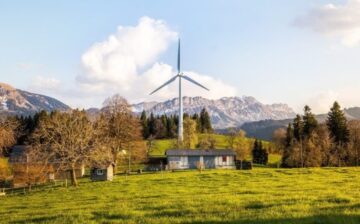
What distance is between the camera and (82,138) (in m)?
69.8

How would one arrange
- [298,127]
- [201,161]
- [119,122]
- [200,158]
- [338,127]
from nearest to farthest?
[119,122], [338,127], [201,161], [200,158], [298,127]

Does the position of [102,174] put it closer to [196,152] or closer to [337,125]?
[196,152]

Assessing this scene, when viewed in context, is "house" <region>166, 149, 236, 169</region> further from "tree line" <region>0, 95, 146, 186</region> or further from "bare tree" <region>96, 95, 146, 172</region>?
"tree line" <region>0, 95, 146, 186</region>

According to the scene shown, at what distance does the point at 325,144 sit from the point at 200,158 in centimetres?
3031

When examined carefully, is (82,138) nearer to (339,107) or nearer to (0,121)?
(0,121)

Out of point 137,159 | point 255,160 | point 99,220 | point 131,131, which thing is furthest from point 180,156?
point 99,220

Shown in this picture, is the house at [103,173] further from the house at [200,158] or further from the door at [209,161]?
the door at [209,161]

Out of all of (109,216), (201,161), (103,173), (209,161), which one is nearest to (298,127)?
(209,161)

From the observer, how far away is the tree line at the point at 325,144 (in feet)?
350

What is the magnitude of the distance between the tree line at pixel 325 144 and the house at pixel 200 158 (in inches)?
567

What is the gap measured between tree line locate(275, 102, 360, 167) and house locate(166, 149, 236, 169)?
1441 centimetres

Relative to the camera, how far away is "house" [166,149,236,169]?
375ft

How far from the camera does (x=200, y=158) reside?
116 meters

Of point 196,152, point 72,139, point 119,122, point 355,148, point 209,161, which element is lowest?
point 209,161
